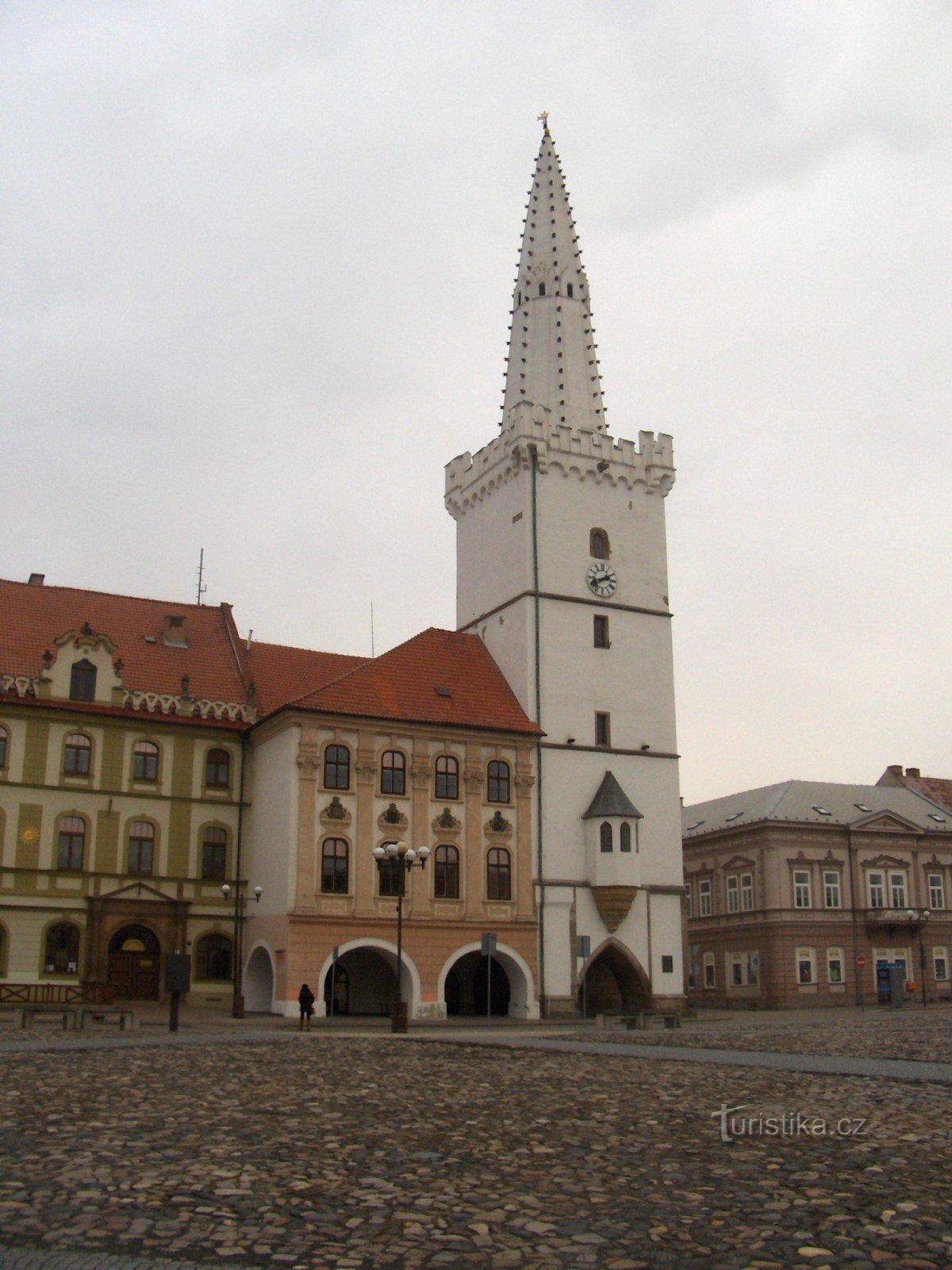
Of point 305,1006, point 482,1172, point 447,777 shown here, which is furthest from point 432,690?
point 482,1172

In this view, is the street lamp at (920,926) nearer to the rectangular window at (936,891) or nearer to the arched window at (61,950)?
the rectangular window at (936,891)

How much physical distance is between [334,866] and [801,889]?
104 ft

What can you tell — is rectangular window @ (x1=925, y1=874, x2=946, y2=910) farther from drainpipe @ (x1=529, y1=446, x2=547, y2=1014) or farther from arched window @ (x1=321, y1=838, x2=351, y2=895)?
arched window @ (x1=321, y1=838, x2=351, y2=895)

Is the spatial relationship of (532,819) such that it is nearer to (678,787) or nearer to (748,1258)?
(678,787)

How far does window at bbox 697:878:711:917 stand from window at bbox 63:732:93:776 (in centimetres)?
3911

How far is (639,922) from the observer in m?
50.2

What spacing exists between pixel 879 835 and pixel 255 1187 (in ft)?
212

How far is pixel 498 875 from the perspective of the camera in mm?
47812

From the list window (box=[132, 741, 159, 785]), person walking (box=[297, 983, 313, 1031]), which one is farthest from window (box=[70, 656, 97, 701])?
person walking (box=[297, 983, 313, 1031])

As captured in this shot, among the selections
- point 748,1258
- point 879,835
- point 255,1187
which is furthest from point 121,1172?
point 879,835

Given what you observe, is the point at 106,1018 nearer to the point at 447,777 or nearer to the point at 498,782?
the point at 447,777

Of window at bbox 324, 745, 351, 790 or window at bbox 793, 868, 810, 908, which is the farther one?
window at bbox 793, 868, 810, 908

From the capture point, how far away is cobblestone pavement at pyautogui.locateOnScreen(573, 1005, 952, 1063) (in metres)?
23.4
